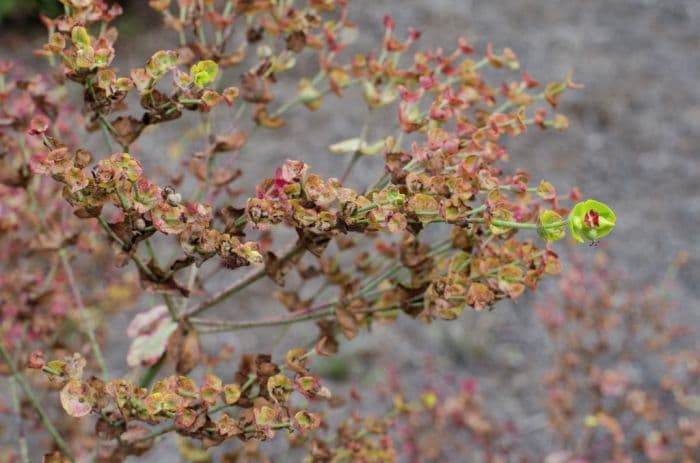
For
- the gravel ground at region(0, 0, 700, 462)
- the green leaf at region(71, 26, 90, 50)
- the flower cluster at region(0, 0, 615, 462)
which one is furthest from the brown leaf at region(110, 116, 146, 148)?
the gravel ground at region(0, 0, 700, 462)

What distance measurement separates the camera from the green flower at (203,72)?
2.79 ft

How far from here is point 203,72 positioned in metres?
0.86

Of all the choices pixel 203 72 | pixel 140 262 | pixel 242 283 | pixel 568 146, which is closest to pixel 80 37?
pixel 203 72

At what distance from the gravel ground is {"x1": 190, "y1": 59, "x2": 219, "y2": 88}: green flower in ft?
6.62

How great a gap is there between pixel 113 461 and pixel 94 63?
0.51m

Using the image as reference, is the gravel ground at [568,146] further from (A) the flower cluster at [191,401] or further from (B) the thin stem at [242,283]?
(A) the flower cluster at [191,401]

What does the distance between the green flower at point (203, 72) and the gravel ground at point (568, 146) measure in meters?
2.02

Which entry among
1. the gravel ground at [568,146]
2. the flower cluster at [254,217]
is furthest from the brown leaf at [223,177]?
the gravel ground at [568,146]

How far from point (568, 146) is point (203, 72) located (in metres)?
3.43

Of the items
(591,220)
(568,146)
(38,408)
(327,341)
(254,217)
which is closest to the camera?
(591,220)

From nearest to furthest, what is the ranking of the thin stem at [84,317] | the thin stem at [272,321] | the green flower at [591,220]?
the green flower at [591,220], the thin stem at [272,321], the thin stem at [84,317]

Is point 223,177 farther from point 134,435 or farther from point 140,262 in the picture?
point 134,435

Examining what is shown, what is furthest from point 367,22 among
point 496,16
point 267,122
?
point 267,122

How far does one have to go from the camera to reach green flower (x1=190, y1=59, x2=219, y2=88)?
0.85 metres
